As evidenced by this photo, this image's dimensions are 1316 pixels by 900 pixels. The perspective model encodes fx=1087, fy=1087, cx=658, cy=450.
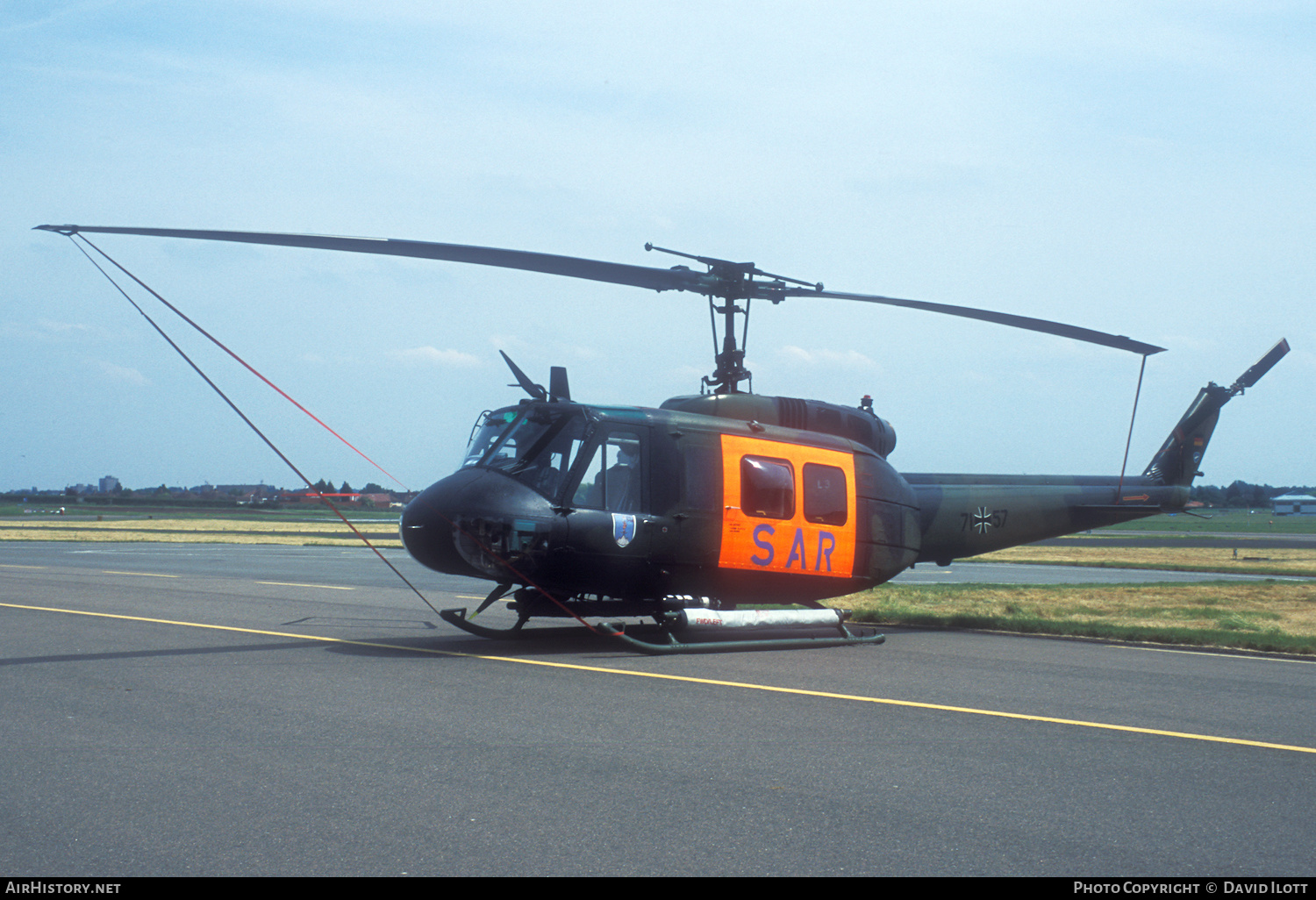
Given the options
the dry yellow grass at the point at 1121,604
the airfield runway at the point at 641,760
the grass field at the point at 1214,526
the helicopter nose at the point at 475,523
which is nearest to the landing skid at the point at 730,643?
the airfield runway at the point at 641,760

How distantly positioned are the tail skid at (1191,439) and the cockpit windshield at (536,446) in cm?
1037

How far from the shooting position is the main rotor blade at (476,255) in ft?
29.9

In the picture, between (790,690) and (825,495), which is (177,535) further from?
(790,690)

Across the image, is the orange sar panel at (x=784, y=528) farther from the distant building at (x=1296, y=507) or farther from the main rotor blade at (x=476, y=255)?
the distant building at (x=1296, y=507)

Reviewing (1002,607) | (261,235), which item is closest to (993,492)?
(1002,607)

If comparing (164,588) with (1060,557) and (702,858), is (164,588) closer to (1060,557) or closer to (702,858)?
(702,858)

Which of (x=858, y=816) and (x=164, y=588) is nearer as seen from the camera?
(x=858, y=816)

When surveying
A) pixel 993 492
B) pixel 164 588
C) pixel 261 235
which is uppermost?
pixel 261 235

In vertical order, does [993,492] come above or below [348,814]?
above

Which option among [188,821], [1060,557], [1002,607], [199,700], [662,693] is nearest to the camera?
[188,821]

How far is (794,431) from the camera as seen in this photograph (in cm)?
1297

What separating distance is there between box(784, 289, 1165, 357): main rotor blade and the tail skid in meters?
4.86

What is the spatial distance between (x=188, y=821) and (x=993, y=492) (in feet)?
40.6

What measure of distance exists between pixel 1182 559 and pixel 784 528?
28488 millimetres
